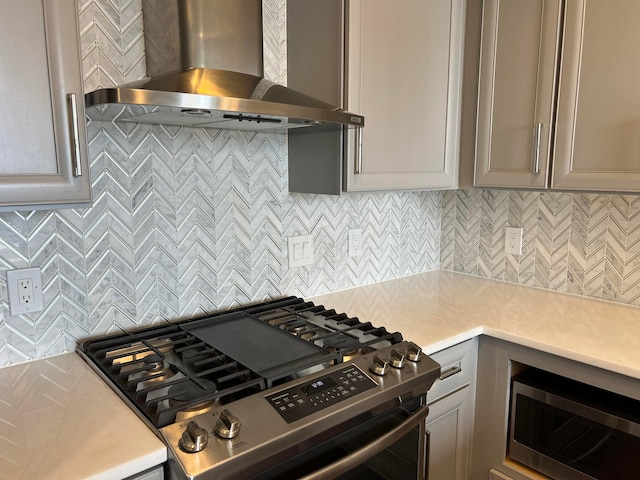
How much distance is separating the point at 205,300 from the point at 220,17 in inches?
34.2

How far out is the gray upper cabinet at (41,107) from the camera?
3.18 ft

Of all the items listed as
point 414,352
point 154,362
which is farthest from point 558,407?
point 154,362

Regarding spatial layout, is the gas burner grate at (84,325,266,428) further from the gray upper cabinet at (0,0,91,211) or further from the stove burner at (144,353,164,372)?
the gray upper cabinet at (0,0,91,211)

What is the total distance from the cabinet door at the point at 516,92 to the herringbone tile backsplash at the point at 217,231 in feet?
1.12

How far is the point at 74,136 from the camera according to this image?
1.05 meters

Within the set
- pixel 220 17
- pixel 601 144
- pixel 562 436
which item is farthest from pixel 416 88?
pixel 562 436

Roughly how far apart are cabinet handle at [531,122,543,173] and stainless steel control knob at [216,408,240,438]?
4.28ft

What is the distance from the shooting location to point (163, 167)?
149cm

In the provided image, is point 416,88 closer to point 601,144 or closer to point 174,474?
point 601,144

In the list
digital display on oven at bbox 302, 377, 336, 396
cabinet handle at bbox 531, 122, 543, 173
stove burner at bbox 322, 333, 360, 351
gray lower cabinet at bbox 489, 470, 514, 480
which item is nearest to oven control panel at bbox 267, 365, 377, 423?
digital display on oven at bbox 302, 377, 336, 396

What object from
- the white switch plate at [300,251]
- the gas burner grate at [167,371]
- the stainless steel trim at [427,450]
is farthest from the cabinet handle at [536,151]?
the gas burner grate at [167,371]

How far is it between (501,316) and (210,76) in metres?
1.24

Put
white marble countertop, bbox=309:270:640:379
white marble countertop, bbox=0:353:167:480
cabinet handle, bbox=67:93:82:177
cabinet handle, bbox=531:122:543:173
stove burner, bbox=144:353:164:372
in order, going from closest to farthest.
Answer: white marble countertop, bbox=0:353:167:480 < cabinet handle, bbox=67:93:82:177 < stove burner, bbox=144:353:164:372 < white marble countertop, bbox=309:270:640:379 < cabinet handle, bbox=531:122:543:173

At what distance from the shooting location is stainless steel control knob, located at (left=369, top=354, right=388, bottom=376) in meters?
1.23
